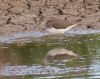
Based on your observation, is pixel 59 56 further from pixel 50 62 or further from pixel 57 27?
pixel 57 27

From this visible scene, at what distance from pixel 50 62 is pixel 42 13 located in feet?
17.5

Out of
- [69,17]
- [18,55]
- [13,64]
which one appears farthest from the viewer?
[69,17]

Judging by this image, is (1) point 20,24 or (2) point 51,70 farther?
(1) point 20,24

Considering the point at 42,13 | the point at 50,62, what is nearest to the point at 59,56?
the point at 50,62

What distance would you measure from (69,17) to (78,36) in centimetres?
214

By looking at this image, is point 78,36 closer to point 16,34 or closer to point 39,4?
point 16,34

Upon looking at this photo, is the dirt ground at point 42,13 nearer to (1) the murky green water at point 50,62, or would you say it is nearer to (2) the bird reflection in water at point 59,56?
(1) the murky green water at point 50,62

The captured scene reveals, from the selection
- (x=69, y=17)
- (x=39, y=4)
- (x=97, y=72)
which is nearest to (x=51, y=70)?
(x=97, y=72)

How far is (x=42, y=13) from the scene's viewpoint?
1495 centimetres

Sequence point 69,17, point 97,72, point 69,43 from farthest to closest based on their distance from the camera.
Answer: point 69,17 → point 69,43 → point 97,72

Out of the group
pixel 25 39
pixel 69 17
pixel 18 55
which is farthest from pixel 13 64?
pixel 69 17

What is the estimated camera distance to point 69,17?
1462 cm

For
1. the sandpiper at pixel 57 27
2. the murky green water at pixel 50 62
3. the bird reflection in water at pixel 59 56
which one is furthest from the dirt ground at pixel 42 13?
the bird reflection in water at pixel 59 56

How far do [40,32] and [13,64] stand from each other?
3.54 meters
